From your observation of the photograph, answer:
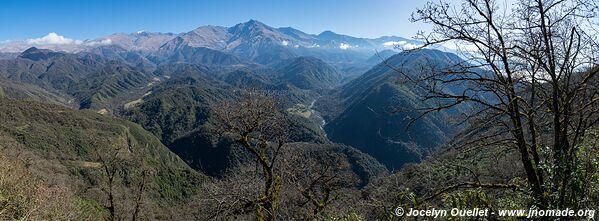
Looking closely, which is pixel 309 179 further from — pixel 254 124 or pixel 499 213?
pixel 499 213

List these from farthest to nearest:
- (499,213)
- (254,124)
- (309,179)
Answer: (309,179)
(254,124)
(499,213)

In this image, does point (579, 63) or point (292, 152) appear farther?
point (292, 152)

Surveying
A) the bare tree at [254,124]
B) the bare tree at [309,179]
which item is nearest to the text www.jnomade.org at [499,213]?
the bare tree at [254,124]

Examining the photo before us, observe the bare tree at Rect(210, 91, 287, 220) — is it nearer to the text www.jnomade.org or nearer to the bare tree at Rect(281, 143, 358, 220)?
the bare tree at Rect(281, 143, 358, 220)

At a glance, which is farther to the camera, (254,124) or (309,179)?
(309,179)

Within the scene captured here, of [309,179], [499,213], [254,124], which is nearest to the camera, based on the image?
[499,213]

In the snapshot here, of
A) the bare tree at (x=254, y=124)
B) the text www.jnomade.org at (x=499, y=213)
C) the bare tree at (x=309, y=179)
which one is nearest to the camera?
the text www.jnomade.org at (x=499, y=213)

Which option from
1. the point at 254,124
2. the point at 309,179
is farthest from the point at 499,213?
the point at 309,179

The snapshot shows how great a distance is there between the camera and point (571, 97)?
5.49m

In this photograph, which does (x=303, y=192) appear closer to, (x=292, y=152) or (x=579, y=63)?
(x=292, y=152)

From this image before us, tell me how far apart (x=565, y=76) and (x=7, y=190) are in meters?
18.4

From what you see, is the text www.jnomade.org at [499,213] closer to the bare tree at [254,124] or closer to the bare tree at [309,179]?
the bare tree at [254,124]

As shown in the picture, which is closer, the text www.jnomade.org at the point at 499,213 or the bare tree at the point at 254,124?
the text www.jnomade.org at the point at 499,213

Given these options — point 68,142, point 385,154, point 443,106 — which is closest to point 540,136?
point 443,106
